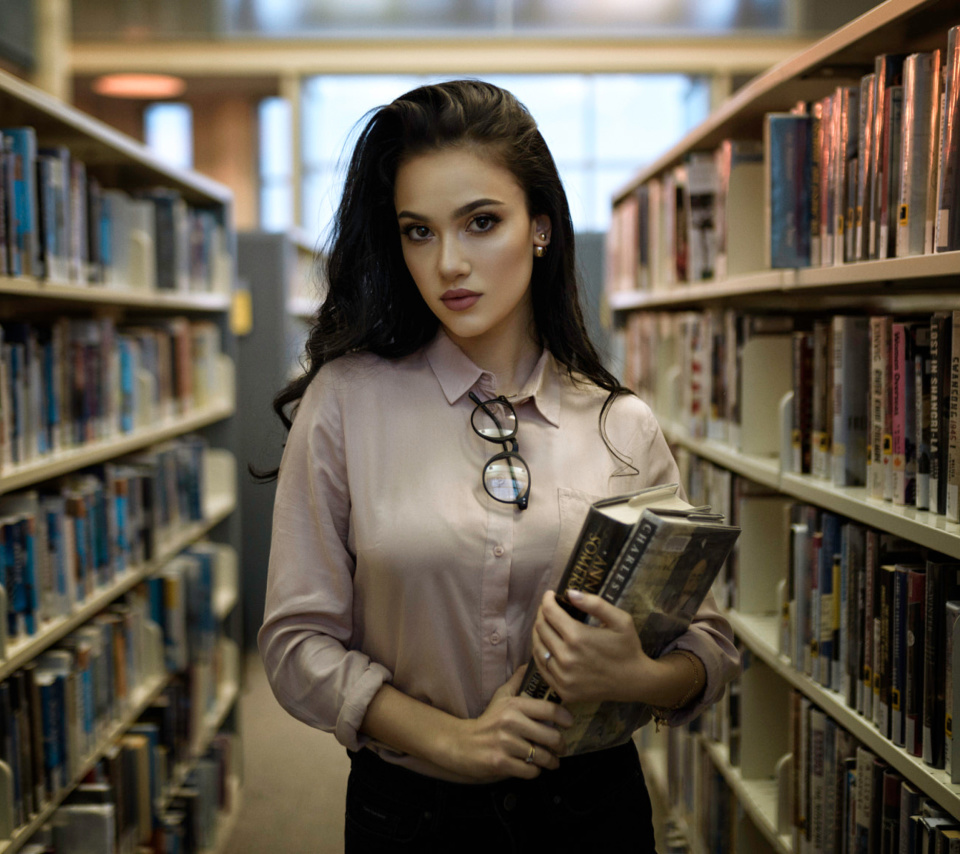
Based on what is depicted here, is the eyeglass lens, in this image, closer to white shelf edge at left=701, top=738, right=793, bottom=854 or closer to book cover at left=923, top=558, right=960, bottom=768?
book cover at left=923, top=558, right=960, bottom=768

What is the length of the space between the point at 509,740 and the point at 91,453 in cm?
134

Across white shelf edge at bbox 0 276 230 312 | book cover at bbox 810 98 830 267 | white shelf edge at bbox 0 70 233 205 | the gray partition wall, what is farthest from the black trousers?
the gray partition wall

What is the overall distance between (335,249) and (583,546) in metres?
0.57

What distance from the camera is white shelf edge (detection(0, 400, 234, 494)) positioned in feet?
5.47

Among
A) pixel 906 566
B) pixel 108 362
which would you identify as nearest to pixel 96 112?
pixel 108 362

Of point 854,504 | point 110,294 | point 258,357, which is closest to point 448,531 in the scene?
point 854,504

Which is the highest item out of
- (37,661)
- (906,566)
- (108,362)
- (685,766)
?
(108,362)

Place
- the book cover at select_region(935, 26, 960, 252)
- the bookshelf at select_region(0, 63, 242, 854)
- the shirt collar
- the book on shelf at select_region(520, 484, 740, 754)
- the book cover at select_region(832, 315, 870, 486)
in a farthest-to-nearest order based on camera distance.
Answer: the bookshelf at select_region(0, 63, 242, 854) < the book cover at select_region(832, 315, 870, 486) < the shirt collar < the book cover at select_region(935, 26, 960, 252) < the book on shelf at select_region(520, 484, 740, 754)

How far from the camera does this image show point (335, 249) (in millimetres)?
1301

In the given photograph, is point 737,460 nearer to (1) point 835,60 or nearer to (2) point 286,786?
(1) point 835,60

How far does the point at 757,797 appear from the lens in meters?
1.94

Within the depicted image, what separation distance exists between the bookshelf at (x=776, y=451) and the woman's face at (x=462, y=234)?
50 centimetres

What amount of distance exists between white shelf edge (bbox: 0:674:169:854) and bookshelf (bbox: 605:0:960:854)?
1363mm

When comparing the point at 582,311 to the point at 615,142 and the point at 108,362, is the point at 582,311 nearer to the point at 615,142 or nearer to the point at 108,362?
the point at 108,362
